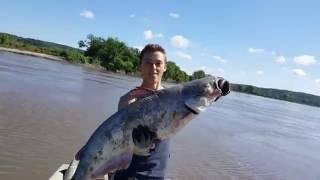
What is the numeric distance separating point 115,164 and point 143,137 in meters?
0.30

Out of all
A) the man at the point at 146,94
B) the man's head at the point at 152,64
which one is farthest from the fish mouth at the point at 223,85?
the man's head at the point at 152,64

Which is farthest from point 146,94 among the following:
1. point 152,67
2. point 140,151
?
point 140,151

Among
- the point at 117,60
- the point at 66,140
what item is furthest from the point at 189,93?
the point at 117,60

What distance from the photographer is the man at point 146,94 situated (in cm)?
377

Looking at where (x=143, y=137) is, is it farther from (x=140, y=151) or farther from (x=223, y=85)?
(x=223, y=85)

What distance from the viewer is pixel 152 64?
12.9 ft

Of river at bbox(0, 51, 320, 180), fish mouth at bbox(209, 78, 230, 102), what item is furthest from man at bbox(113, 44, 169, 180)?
river at bbox(0, 51, 320, 180)

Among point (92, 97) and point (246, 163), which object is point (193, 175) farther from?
point (92, 97)

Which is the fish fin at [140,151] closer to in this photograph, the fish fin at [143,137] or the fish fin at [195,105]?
the fish fin at [143,137]

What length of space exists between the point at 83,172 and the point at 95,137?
0.90 feet

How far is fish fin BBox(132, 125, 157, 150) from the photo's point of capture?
3391 mm

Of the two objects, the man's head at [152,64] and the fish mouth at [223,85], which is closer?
the fish mouth at [223,85]

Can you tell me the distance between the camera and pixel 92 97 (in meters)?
27.5

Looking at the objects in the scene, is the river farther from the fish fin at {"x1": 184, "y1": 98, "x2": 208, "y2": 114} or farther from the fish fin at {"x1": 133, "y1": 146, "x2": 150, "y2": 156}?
the fish fin at {"x1": 184, "y1": 98, "x2": 208, "y2": 114}
